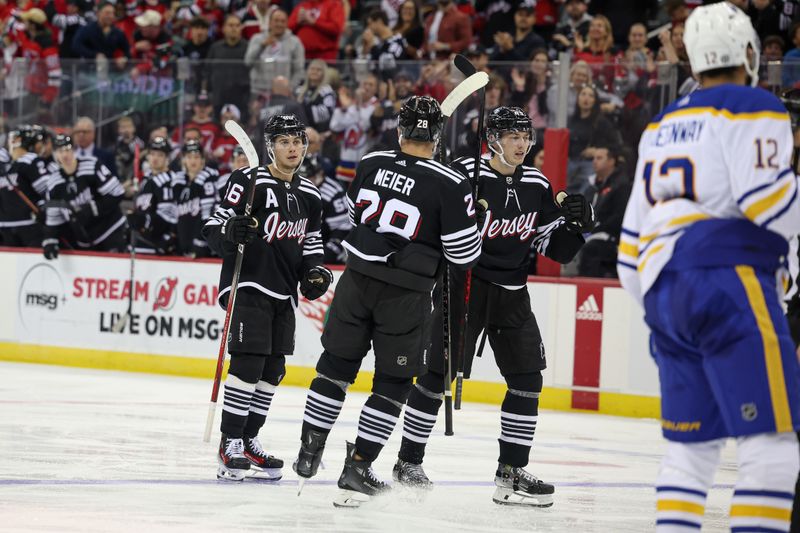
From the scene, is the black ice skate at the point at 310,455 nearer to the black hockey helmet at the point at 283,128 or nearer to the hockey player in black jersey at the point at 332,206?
the black hockey helmet at the point at 283,128

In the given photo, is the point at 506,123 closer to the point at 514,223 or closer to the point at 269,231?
the point at 514,223

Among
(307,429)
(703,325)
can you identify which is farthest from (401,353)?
(703,325)

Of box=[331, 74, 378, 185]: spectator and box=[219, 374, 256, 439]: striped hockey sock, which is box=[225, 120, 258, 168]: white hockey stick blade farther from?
box=[331, 74, 378, 185]: spectator

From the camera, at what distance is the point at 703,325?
10.0 feet

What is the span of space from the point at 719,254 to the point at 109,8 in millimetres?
10527

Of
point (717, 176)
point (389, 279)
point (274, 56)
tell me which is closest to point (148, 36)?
point (274, 56)

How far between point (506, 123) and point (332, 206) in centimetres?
450

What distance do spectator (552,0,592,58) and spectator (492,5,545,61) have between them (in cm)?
21

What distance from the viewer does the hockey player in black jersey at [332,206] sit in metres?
9.57

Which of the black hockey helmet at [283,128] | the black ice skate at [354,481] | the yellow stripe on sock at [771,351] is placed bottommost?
the black ice skate at [354,481]

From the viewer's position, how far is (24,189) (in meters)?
10.8

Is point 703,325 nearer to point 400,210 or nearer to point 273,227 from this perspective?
→ point 400,210

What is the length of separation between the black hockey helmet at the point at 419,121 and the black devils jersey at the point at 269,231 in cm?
82

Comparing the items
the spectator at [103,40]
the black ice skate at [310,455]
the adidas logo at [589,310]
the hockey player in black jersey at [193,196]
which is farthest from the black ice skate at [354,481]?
the spectator at [103,40]
